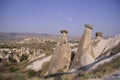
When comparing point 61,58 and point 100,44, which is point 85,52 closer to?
point 61,58

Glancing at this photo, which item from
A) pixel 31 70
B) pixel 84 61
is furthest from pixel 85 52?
pixel 31 70

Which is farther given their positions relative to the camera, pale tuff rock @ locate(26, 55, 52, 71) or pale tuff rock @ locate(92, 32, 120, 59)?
pale tuff rock @ locate(26, 55, 52, 71)

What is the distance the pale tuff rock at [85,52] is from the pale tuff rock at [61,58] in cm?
100

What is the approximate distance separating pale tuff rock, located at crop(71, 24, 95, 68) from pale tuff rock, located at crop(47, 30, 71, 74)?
1.00 m

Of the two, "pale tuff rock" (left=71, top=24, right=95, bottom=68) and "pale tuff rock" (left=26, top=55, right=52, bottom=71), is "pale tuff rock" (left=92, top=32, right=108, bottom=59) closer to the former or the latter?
"pale tuff rock" (left=71, top=24, right=95, bottom=68)

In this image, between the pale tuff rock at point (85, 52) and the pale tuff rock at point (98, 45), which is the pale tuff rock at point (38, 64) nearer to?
the pale tuff rock at point (85, 52)

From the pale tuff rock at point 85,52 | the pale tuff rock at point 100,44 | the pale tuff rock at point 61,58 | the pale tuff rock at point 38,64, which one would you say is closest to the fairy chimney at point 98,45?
the pale tuff rock at point 100,44

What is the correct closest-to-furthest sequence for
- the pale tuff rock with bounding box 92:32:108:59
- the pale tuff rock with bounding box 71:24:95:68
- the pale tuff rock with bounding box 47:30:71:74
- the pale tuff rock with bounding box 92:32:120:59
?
the pale tuff rock with bounding box 71:24:95:68
the pale tuff rock with bounding box 47:30:71:74
the pale tuff rock with bounding box 92:32:120:59
the pale tuff rock with bounding box 92:32:108:59

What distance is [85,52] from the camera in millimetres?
→ 19828

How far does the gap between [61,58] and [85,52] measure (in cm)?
231

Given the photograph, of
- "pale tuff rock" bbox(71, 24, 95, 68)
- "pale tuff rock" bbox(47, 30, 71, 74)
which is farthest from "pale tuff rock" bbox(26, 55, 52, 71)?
"pale tuff rock" bbox(71, 24, 95, 68)

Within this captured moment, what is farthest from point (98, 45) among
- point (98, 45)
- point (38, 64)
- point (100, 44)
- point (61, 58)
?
point (38, 64)

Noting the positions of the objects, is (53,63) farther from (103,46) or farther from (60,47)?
(103,46)

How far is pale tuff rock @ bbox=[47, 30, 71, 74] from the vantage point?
19869 millimetres
